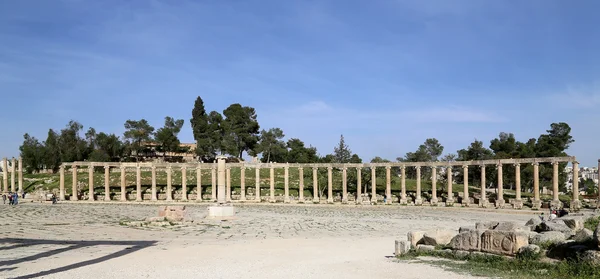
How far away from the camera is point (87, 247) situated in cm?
1958

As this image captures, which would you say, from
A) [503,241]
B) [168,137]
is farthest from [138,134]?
[503,241]

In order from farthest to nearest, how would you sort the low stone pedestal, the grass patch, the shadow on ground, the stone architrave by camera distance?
the low stone pedestal → the shadow on ground → the stone architrave → the grass patch

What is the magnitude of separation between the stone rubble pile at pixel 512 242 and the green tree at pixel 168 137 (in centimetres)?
9932

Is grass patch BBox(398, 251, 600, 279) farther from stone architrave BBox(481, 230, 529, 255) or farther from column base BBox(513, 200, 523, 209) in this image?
column base BBox(513, 200, 523, 209)

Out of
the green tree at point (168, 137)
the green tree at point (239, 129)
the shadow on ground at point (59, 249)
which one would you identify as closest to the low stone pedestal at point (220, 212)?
the shadow on ground at point (59, 249)

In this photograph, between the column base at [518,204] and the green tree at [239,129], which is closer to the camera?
the column base at [518,204]

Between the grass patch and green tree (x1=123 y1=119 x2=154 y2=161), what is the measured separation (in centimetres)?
10187

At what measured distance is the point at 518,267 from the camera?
13578mm

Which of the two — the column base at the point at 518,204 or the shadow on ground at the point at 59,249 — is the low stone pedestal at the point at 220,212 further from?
the column base at the point at 518,204

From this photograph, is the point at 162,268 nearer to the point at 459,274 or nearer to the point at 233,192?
the point at 459,274

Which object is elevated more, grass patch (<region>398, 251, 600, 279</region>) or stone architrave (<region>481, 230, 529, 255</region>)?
stone architrave (<region>481, 230, 529, 255</region>)

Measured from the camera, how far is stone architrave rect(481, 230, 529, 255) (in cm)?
1450

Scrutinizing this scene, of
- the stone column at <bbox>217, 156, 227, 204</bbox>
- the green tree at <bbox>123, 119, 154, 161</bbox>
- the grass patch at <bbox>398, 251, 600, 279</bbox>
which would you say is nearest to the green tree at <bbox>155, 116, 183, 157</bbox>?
the green tree at <bbox>123, 119, 154, 161</bbox>

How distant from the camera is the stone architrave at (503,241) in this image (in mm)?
14500
